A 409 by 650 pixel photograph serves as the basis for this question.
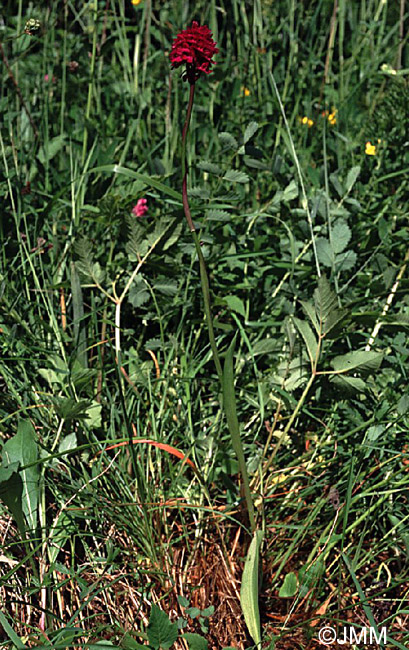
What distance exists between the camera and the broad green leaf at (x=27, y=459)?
3.82ft

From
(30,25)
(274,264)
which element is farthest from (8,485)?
(30,25)

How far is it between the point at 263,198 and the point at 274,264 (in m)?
0.36

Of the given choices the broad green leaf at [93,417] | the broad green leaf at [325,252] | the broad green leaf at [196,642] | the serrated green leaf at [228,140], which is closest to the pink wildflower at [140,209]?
the serrated green leaf at [228,140]

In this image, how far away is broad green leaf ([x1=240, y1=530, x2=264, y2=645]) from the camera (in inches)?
41.1

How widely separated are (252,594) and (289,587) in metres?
0.15

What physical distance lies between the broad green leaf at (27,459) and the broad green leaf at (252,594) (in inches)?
15.2

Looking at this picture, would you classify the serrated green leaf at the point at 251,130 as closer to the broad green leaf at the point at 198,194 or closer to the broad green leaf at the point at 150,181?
the broad green leaf at the point at 198,194

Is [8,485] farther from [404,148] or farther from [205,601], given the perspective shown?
[404,148]

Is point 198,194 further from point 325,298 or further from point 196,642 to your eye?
point 196,642

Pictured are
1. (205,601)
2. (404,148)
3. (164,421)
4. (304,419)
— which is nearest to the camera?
(205,601)

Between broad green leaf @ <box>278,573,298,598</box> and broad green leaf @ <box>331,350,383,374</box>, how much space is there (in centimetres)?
38

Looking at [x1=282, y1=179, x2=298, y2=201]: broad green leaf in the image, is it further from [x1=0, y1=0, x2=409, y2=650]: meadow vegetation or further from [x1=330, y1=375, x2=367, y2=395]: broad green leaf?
[x1=330, y1=375, x2=367, y2=395]: broad green leaf

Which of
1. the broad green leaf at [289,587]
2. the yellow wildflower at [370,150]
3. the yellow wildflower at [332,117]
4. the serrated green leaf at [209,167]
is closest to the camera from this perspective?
the broad green leaf at [289,587]

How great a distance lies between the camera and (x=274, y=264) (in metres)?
1.60
